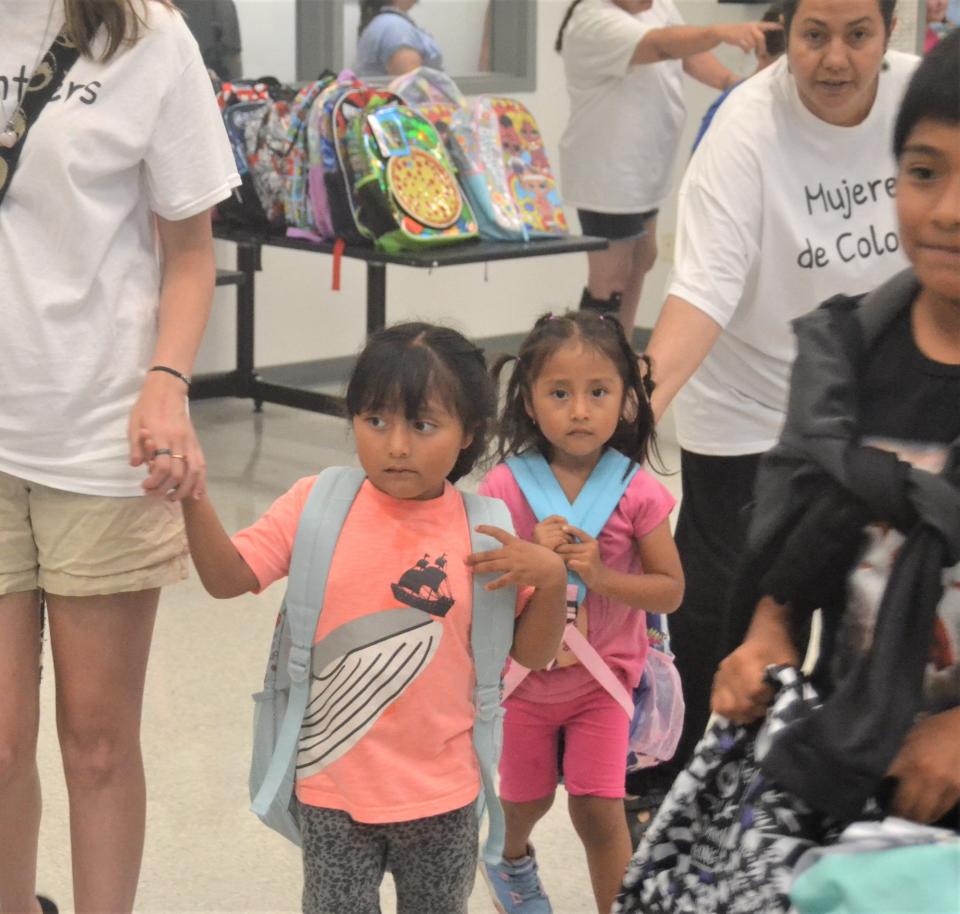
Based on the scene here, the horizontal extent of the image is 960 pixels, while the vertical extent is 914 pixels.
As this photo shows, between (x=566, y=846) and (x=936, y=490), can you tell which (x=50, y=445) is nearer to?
(x=936, y=490)

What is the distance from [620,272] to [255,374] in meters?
1.42

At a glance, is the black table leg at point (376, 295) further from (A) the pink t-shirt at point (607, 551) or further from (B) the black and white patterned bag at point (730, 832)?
(B) the black and white patterned bag at point (730, 832)

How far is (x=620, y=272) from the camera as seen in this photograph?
606 cm

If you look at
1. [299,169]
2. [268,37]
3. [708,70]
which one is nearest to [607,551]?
[299,169]

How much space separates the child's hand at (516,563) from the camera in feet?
5.96

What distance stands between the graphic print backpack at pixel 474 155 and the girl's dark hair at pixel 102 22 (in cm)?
317

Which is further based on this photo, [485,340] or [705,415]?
[485,340]

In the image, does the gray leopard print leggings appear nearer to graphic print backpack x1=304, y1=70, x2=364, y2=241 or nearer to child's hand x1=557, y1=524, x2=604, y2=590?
child's hand x1=557, y1=524, x2=604, y2=590

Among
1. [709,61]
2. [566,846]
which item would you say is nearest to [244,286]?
[709,61]

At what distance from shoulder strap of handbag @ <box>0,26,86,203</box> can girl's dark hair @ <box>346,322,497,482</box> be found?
450 millimetres

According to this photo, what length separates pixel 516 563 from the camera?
5.96ft

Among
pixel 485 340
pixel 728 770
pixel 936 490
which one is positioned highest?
pixel 936 490

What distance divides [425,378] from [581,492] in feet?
1.32

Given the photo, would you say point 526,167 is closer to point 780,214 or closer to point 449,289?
point 449,289
